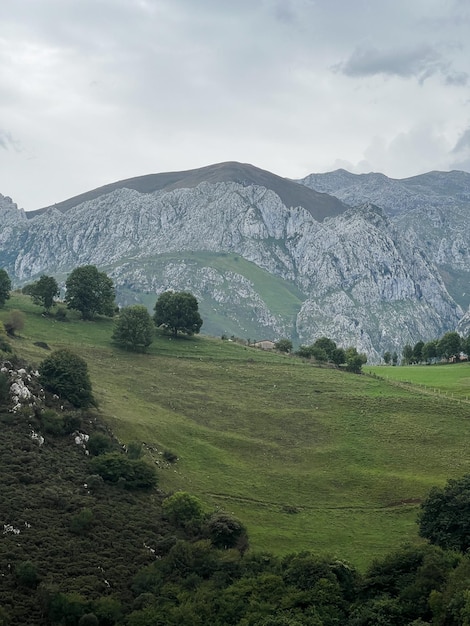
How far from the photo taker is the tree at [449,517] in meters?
52.5

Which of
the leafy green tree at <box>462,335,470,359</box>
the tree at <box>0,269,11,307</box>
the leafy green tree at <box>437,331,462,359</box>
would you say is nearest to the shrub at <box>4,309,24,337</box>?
the tree at <box>0,269,11,307</box>

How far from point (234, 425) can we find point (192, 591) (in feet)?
140

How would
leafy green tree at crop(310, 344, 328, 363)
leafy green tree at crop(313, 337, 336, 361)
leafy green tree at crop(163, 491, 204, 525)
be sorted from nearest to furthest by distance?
leafy green tree at crop(163, 491, 204, 525)
leafy green tree at crop(310, 344, 328, 363)
leafy green tree at crop(313, 337, 336, 361)

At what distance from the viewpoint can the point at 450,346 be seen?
15762 cm

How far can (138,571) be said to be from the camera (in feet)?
156

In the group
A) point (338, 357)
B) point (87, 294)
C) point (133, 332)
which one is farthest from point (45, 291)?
point (338, 357)

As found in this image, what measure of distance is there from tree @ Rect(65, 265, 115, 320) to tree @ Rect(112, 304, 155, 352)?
752 inches

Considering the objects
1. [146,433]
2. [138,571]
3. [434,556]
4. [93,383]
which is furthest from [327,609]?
[93,383]

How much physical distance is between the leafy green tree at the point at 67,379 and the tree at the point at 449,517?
42.4 meters

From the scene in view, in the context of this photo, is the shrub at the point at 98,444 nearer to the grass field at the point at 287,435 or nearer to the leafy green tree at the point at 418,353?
the grass field at the point at 287,435

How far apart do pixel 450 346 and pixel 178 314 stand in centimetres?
7240

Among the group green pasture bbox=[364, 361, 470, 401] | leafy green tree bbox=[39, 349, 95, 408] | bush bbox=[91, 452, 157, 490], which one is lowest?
bush bbox=[91, 452, 157, 490]

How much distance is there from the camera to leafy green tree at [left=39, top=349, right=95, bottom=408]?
76.1 meters

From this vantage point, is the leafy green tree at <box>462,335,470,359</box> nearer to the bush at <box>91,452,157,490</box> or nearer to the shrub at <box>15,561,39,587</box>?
the bush at <box>91,452,157,490</box>
